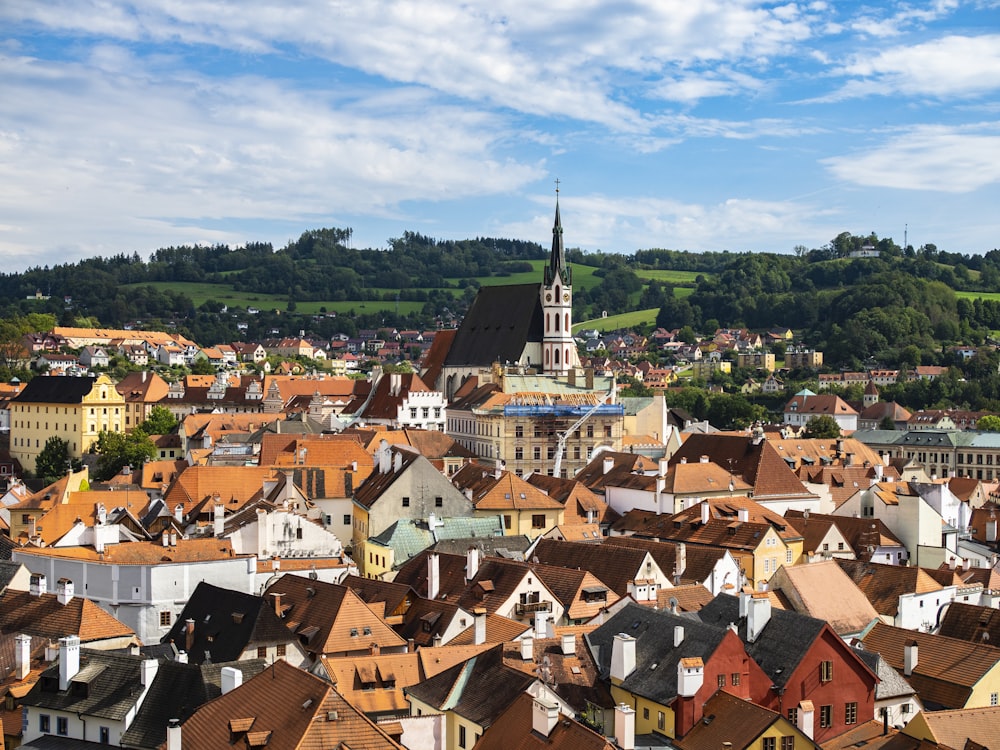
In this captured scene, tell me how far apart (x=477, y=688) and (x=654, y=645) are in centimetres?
563

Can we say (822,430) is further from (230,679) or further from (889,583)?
(230,679)

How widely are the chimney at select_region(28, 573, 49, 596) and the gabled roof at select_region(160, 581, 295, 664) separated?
15.4ft

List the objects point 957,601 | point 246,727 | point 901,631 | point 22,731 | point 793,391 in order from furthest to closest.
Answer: point 793,391 → point 957,601 → point 901,631 → point 22,731 → point 246,727

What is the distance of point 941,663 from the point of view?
42031 millimetres

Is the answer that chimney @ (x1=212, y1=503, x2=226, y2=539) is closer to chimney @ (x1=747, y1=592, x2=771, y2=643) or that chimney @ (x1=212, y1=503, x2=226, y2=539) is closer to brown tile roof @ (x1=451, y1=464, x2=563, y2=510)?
brown tile roof @ (x1=451, y1=464, x2=563, y2=510)

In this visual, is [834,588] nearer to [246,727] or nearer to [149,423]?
[246,727]

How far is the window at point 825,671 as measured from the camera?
37103 millimetres

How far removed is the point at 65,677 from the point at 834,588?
2751 centimetres

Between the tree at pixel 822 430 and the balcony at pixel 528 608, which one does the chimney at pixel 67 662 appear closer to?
the balcony at pixel 528 608

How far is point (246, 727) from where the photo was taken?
28.9 metres

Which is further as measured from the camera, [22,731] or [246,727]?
[22,731]

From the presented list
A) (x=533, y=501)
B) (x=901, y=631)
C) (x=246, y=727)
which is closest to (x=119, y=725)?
(x=246, y=727)

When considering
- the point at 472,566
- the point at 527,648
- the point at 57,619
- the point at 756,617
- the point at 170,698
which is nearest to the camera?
the point at 170,698

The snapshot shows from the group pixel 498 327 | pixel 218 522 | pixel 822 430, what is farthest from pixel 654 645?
pixel 822 430
